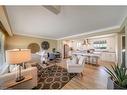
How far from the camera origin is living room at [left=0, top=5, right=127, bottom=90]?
2.30 m

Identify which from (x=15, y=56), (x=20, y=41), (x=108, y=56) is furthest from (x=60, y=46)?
(x=15, y=56)

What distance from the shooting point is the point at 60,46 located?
925 cm

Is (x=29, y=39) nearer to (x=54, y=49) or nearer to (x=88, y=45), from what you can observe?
(x=54, y=49)

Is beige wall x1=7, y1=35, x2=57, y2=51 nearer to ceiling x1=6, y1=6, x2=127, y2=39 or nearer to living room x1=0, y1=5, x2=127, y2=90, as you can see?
living room x1=0, y1=5, x2=127, y2=90

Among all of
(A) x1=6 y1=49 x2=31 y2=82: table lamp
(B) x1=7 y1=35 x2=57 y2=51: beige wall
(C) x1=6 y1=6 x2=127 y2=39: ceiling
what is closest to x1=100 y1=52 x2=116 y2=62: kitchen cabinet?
(C) x1=6 y1=6 x2=127 y2=39: ceiling

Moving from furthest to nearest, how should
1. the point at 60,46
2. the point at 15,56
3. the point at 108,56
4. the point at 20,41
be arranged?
the point at 60,46
the point at 20,41
the point at 108,56
the point at 15,56

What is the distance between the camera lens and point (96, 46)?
8.62 m

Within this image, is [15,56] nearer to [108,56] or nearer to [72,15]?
[72,15]

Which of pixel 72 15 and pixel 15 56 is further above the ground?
pixel 72 15

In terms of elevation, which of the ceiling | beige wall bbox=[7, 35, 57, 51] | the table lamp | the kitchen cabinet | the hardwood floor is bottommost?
the hardwood floor

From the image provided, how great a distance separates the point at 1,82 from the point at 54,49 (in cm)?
749

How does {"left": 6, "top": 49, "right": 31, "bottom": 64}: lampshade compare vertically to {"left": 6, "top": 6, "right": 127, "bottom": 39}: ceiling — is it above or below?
below
